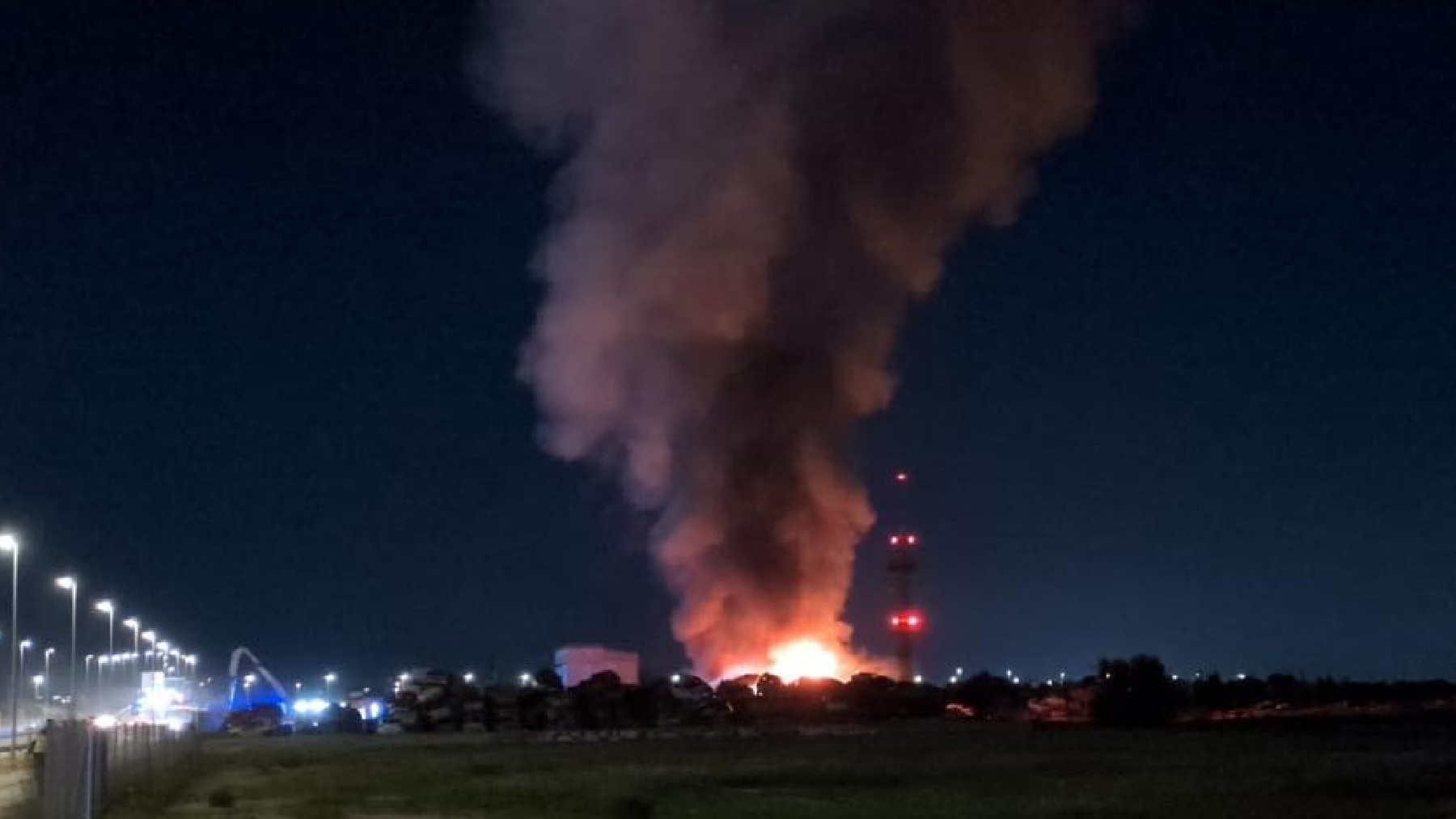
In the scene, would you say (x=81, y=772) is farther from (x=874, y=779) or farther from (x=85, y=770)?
(x=874, y=779)

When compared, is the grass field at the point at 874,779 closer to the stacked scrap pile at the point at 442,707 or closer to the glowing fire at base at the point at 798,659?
the stacked scrap pile at the point at 442,707

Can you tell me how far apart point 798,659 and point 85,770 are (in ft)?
262

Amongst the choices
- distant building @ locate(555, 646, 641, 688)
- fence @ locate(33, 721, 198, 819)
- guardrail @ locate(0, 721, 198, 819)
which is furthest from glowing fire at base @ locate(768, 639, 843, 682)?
fence @ locate(33, 721, 198, 819)

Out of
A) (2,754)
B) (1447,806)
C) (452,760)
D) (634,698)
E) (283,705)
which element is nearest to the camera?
(1447,806)

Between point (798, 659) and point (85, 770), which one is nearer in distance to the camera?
point (85, 770)

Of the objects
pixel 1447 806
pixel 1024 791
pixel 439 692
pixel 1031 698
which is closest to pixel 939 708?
pixel 1031 698

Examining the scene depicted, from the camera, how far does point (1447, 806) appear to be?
114 ft

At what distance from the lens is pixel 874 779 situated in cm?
4691

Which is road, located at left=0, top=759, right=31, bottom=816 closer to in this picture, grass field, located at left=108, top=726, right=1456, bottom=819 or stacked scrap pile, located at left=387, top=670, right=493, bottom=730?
grass field, located at left=108, top=726, right=1456, bottom=819

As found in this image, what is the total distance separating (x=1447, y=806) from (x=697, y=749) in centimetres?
3415

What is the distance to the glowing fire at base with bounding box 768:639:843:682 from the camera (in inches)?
4264

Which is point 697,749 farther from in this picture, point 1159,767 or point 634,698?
point 634,698

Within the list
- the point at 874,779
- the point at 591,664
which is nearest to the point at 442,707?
the point at 591,664

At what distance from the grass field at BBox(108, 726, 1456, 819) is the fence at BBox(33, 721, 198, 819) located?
1499 mm
